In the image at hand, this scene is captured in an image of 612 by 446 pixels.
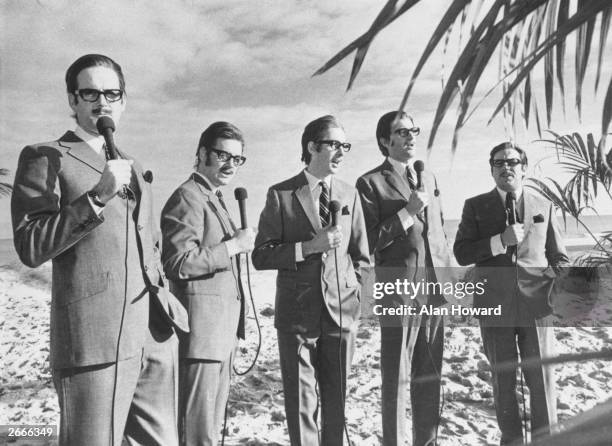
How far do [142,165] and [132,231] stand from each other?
1.17 feet

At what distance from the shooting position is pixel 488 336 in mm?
3084

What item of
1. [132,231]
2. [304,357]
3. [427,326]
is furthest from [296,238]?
[132,231]

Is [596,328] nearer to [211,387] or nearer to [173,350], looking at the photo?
[211,387]

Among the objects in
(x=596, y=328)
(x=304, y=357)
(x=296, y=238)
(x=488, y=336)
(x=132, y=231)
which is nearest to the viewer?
(x=132, y=231)

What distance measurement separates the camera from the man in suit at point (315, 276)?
268 cm

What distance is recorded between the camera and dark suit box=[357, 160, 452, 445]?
291 centimetres

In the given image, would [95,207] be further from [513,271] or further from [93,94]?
[513,271]

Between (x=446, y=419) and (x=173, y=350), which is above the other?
(x=173, y=350)

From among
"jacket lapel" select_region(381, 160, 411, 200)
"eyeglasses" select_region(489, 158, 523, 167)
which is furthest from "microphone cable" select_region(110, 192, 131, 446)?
"eyeglasses" select_region(489, 158, 523, 167)

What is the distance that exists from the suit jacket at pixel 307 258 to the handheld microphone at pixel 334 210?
0.12 meters

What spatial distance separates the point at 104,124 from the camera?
5.86 feet

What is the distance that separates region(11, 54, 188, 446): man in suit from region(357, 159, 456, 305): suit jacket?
4.50 feet

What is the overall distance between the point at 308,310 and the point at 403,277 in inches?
23.3

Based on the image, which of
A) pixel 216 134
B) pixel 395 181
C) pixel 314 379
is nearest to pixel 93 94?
pixel 216 134
